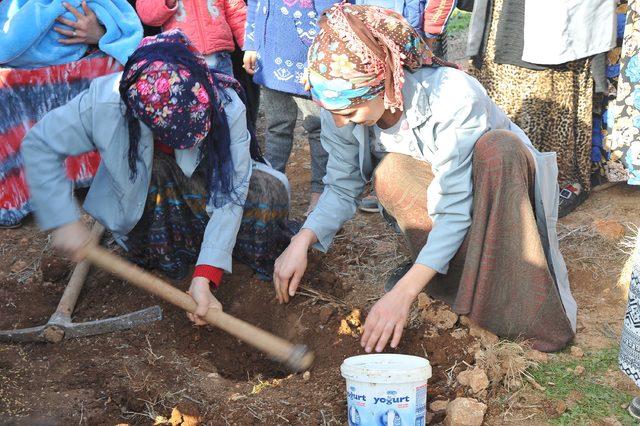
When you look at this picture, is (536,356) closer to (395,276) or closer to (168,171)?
(395,276)

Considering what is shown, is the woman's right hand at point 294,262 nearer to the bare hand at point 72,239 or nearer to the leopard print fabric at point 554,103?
the bare hand at point 72,239

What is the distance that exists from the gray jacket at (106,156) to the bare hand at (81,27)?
36.5 inches

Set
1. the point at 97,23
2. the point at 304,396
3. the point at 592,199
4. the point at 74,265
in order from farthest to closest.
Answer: the point at 592,199, the point at 97,23, the point at 74,265, the point at 304,396

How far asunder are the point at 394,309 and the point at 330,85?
0.79 m

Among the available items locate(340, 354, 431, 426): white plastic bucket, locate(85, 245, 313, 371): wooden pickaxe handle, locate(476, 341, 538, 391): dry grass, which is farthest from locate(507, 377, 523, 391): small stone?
locate(85, 245, 313, 371): wooden pickaxe handle

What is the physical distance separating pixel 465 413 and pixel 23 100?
2.84 metres

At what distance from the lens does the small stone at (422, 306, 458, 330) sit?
3.08 meters

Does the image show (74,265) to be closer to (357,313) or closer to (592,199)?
(357,313)

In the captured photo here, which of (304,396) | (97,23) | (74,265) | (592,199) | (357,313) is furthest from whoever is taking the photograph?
(592,199)

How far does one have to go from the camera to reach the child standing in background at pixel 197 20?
156 inches

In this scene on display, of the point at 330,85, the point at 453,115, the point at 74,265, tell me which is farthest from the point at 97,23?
the point at 453,115

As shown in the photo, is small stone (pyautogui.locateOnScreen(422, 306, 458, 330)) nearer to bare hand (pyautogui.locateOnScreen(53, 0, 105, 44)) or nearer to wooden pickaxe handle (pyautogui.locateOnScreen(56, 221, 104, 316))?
wooden pickaxe handle (pyautogui.locateOnScreen(56, 221, 104, 316))

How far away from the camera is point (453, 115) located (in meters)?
2.83

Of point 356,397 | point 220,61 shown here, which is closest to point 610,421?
point 356,397
